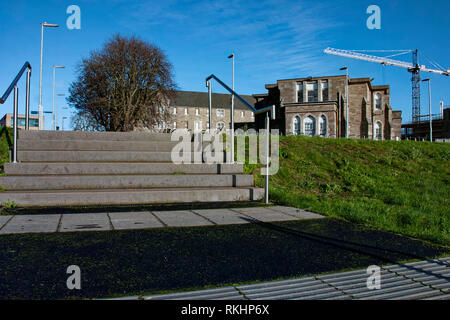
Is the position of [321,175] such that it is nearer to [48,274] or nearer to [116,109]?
[48,274]

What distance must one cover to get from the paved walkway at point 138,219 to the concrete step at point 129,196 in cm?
86

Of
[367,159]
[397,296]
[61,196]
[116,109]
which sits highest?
[116,109]

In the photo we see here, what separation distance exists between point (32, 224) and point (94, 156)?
3.28 metres

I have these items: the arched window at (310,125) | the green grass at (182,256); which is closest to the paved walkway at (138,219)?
the green grass at (182,256)

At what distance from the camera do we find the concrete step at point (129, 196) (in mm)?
5418

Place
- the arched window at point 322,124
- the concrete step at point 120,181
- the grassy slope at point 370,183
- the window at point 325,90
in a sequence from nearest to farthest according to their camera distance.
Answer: the grassy slope at point 370,183
the concrete step at point 120,181
the arched window at point 322,124
the window at point 325,90

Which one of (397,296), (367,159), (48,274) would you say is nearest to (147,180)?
(48,274)

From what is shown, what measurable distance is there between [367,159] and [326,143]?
1660mm

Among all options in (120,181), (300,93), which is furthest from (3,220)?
(300,93)

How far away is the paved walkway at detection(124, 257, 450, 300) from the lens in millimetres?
2230

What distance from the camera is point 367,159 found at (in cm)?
976

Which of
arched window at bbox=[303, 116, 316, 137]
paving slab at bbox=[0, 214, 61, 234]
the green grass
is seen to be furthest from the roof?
the green grass

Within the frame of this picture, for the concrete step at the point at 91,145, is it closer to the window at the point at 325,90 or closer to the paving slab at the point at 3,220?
the paving slab at the point at 3,220

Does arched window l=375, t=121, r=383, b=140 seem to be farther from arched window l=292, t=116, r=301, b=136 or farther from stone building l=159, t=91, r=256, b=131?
stone building l=159, t=91, r=256, b=131
